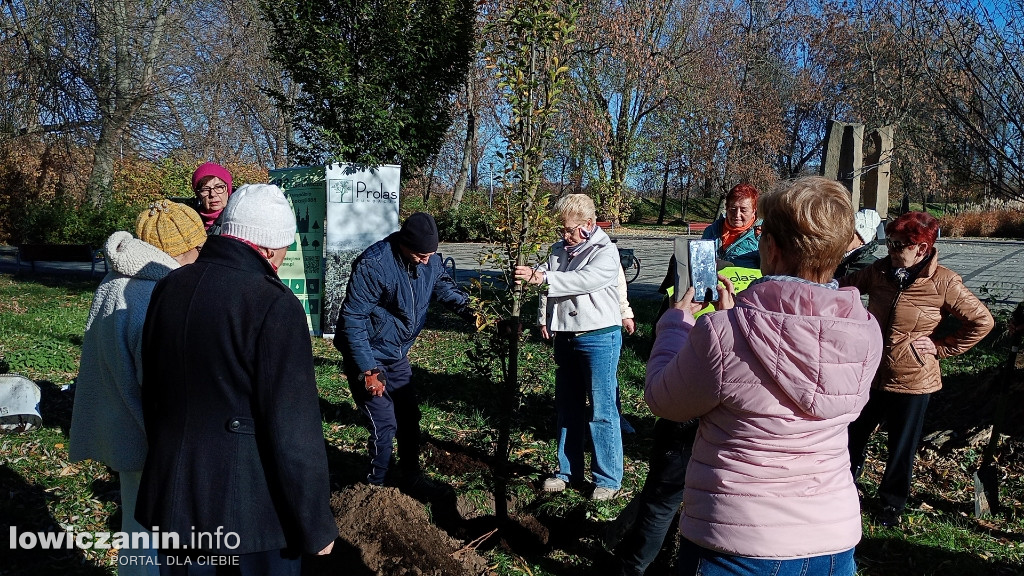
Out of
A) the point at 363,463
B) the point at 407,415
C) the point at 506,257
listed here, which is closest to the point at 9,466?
the point at 363,463

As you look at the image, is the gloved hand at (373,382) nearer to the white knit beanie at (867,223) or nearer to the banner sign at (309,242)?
the white knit beanie at (867,223)

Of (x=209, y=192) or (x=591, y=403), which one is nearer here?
(x=591, y=403)

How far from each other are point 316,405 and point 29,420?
4.35m

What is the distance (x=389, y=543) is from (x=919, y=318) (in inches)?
126

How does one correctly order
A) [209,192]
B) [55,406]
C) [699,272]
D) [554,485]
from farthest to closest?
1. [55,406]
2. [209,192]
3. [554,485]
4. [699,272]

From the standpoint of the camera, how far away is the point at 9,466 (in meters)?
4.57

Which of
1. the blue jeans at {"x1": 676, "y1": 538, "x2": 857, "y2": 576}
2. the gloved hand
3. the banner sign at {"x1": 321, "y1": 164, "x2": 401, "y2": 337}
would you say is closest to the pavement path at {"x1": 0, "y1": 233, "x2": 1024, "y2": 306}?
the banner sign at {"x1": 321, "y1": 164, "x2": 401, "y2": 337}

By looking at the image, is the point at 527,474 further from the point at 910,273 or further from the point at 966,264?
the point at 966,264

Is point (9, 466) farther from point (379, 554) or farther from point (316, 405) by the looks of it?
point (316, 405)

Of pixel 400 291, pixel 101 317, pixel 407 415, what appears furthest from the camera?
pixel 407 415

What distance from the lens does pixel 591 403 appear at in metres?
4.16

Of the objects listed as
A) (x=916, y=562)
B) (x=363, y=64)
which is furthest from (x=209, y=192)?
(x=916, y=562)

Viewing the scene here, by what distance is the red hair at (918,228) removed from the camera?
12.7 ft

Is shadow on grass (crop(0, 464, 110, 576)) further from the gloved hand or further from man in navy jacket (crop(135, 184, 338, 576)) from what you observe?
man in navy jacket (crop(135, 184, 338, 576))
